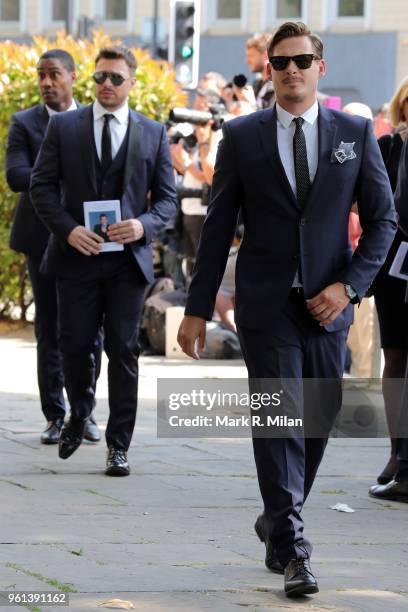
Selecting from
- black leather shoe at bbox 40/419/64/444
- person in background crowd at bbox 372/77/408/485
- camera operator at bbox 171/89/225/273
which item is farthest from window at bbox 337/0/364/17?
person in background crowd at bbox 372/77/408/485

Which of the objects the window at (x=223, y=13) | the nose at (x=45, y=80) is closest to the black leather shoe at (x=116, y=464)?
the nose at (x=45, y=80)

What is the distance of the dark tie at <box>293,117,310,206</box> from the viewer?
5676 millimetres

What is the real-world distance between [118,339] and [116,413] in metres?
0.38

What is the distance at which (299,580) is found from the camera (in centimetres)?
534

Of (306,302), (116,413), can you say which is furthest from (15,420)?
(306,302)

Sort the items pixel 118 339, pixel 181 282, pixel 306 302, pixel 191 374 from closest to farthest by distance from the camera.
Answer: pixel 306 302 < pixel 118 339 < pixel 191 374 < pixel 181 282

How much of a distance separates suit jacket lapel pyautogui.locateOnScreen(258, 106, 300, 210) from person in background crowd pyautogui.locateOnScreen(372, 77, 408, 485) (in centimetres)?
204

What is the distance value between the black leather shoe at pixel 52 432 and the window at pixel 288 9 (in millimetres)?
34559

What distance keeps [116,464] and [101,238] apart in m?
1.14

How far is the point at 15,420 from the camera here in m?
10.0

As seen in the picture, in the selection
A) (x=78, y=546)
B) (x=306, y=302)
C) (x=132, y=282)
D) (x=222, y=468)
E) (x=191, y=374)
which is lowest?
(x=191, y=374)

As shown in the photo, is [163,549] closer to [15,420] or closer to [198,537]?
[198,537]

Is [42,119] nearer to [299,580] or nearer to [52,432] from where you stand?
[52,432]

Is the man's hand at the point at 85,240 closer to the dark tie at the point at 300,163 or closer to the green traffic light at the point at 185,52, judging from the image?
the dark tie at the point at 300,163
